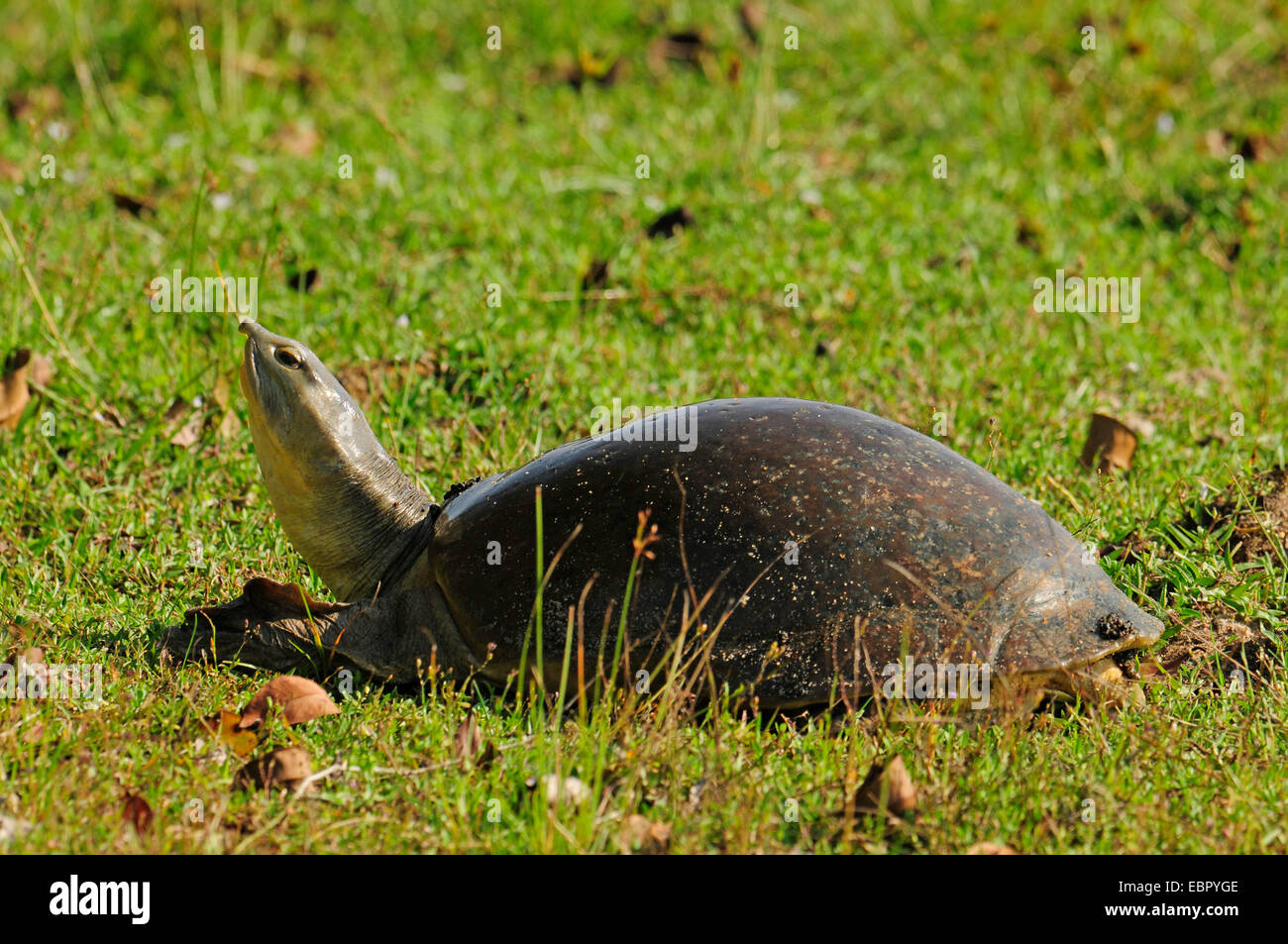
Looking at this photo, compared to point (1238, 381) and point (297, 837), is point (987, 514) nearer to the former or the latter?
point (297, 837)

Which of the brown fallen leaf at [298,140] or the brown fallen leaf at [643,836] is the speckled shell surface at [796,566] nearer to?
the brown fallen leaf at [643,836]

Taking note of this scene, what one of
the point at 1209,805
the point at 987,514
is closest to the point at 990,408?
the point at 987,514

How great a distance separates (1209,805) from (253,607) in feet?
7.24

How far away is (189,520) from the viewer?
384 centimetres

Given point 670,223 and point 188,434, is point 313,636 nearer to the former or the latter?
point 188,434

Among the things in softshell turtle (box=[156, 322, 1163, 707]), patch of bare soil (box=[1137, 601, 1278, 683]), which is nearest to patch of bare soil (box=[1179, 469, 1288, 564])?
patch of bare soil (box=[1137, 601, 1278, 683])

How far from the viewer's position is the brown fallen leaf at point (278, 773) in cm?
261

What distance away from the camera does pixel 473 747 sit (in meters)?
2.77

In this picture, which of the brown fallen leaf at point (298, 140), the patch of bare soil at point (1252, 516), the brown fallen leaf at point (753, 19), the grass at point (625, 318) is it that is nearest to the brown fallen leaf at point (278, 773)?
the grass at point (625, 318)

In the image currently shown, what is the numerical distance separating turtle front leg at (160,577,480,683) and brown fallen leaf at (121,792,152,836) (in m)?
0.56

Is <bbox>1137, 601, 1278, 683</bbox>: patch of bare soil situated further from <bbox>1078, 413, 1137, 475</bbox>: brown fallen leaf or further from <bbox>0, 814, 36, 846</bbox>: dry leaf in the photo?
<bbox>0, 814, 36, 846</bbox>: dry leaf

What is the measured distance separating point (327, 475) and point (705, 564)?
0.97 metres

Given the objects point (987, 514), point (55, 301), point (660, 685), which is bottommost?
point (660, 685)

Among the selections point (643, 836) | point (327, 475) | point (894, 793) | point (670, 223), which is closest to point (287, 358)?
point (327, 475)
